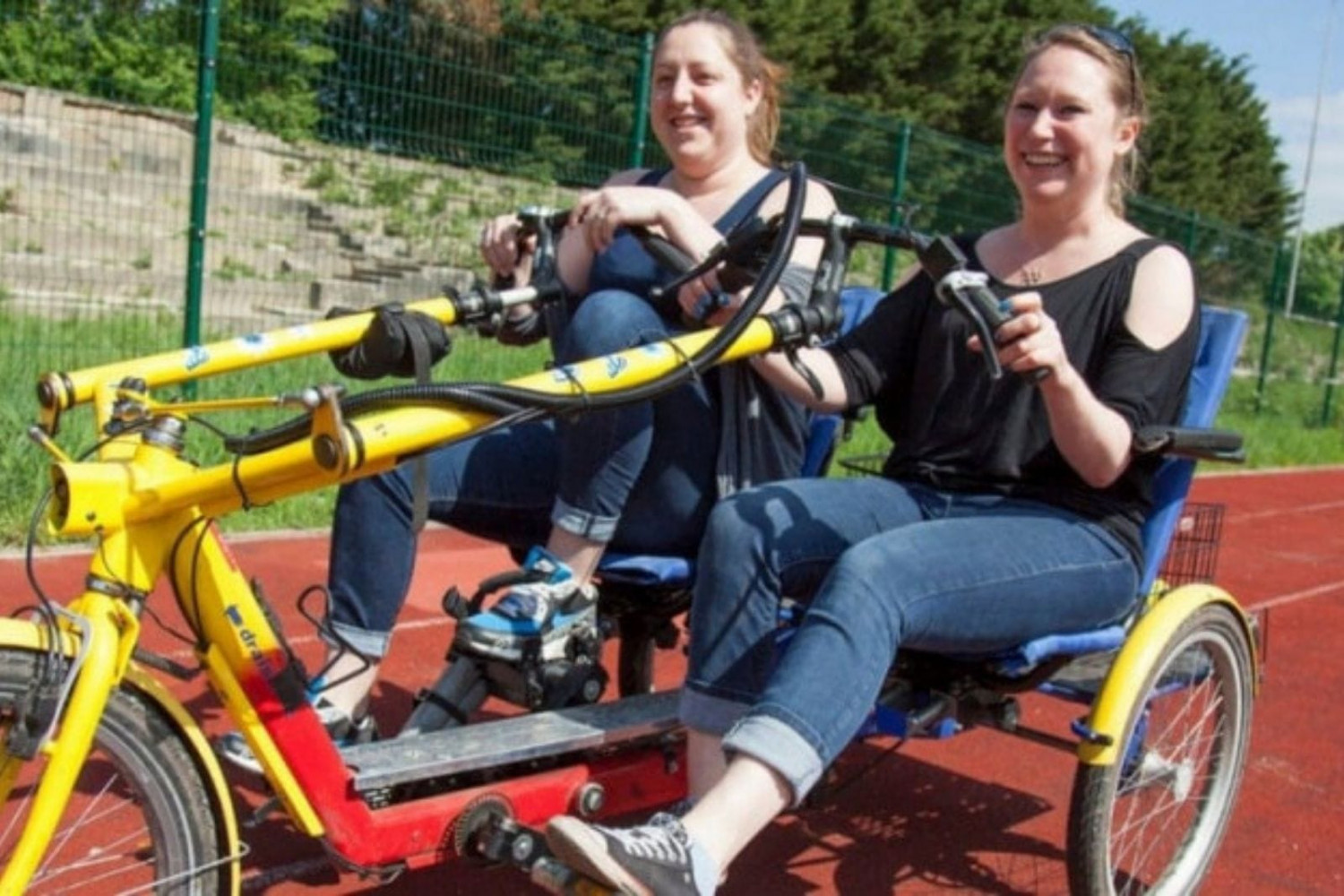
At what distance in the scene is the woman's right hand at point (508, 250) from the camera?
330 cm

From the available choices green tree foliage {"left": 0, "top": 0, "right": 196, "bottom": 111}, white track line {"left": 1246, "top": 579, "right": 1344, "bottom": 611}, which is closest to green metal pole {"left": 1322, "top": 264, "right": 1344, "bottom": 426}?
white track line {"left": 1246, "top": 579, "right": 1344, "bottom": 611}

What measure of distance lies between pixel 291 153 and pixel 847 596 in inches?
322

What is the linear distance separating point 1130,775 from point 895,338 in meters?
1.00

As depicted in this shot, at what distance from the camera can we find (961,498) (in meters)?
3.03

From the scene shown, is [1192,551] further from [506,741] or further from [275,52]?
[275,52]

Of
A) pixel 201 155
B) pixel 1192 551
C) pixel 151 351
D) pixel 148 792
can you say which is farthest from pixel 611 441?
pixel 151 351

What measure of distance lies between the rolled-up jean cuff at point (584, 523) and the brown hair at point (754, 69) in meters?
1.01

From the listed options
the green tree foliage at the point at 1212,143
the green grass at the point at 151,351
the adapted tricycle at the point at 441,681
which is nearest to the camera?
the adapted tricycle at the point at 441,681

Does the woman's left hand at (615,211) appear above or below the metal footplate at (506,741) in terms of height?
above

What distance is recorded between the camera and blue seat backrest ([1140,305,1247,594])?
3.09 meters

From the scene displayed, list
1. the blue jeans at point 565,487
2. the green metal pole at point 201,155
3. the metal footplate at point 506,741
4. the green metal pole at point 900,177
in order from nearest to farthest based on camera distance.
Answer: the metal footplate at point 506,741
the blue jeans at point 565,487
the green metal pole at point 201,155
the green metal pole at point 900,177

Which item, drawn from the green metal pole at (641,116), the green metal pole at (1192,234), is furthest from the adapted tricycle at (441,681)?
the green metal pole at (1192,234)

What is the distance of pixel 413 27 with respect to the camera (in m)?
7.75

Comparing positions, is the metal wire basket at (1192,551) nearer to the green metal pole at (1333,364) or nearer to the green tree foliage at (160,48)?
the green tree foliage at (160,48)
